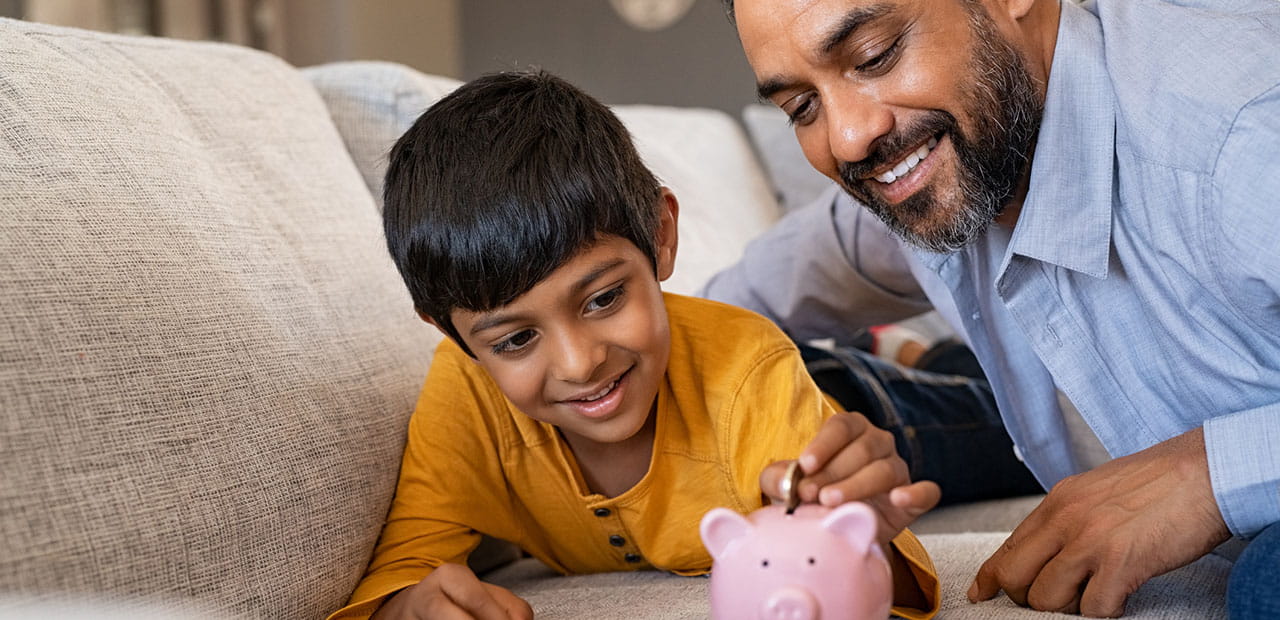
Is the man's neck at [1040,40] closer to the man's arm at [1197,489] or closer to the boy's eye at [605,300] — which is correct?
the man's arm at [1197,489]

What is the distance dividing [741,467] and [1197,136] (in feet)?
1.71

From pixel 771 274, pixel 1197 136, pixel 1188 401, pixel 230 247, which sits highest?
pixel 1197 136

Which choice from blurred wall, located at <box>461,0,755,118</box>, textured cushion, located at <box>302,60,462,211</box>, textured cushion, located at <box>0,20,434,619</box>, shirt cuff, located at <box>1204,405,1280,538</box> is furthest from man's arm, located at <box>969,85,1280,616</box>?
blurred wall, located at <box>461,0,755,118</box>

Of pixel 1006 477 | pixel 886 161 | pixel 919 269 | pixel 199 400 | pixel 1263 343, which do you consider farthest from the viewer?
pixel 1006 477

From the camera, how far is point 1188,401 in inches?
46.0

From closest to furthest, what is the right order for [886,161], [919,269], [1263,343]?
[1263,343] → [886,161] → [919,269]

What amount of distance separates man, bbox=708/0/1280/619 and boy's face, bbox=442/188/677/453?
30cm

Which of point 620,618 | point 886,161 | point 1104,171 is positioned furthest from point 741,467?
point 1104,171

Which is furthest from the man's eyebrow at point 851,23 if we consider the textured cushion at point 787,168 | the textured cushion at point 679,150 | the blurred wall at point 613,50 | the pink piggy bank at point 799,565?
the blurred wall at point 613,50

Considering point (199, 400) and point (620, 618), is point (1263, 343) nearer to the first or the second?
point (620, 618)

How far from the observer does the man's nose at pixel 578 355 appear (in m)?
1.04

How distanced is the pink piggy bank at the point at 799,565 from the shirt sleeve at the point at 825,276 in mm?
949

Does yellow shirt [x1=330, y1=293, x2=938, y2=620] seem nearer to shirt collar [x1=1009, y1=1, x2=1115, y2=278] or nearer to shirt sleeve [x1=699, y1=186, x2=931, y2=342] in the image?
shirt collar [x1=1009, y1=1, x2=1115, y2=278]

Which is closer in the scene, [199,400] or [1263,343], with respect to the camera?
[199,400]
